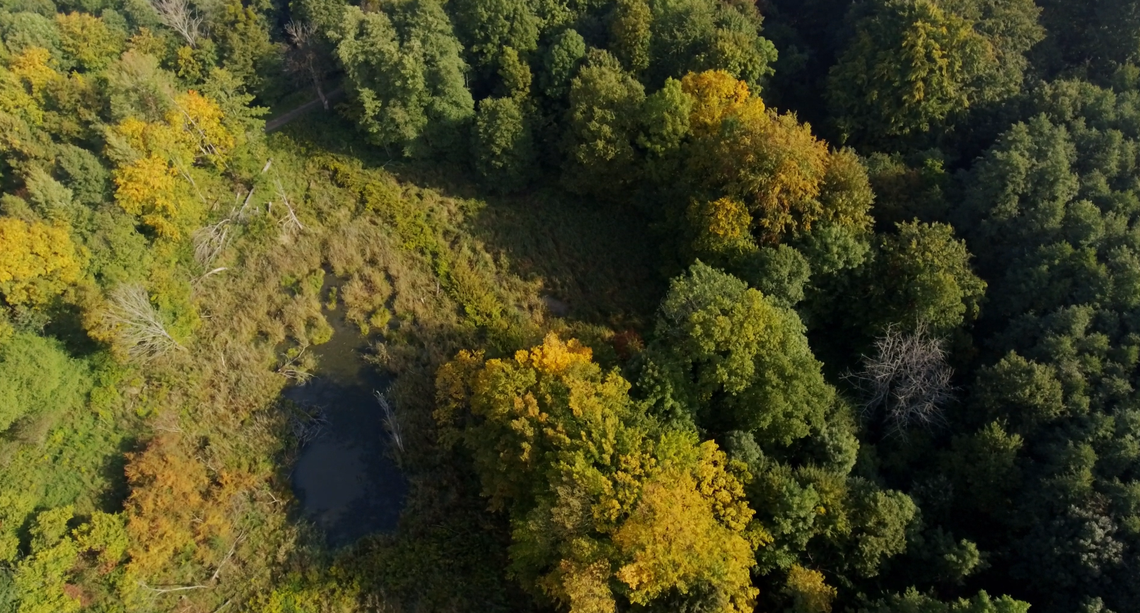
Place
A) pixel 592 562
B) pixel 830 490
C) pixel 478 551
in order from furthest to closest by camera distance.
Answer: pixel 478 551, pixel 830 490, pixel 592 562

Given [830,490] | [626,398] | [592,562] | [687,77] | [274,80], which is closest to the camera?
[592,562]

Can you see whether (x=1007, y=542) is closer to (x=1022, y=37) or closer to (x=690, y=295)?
(x=690, y=295)

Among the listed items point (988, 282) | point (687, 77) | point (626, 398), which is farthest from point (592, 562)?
point (687, 77)

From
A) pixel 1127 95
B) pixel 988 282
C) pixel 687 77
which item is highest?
pixel 1127 95

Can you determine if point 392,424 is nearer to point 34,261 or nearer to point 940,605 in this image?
point 34,261

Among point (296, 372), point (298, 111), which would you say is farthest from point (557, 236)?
point (298, 111)

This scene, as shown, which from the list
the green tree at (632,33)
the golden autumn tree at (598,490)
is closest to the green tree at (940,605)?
the golden autumn tree at (598,490)

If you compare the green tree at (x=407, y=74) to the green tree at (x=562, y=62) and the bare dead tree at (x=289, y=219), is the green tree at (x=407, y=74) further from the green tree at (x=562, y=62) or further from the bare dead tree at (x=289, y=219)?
the bare dead tree at (x=289, y=219)
